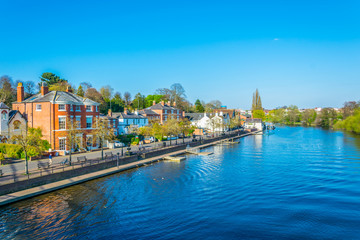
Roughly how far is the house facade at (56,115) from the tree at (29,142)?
1900 millimetres

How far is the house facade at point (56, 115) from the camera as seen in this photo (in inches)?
1591

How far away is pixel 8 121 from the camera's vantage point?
3978 centimetres

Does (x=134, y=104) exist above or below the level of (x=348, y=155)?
above

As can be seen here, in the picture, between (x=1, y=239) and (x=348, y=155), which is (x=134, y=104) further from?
(x=1, y=239)

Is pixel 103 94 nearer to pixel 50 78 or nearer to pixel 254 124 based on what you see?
→ pixel 50 78

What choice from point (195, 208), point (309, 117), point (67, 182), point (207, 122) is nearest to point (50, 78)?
point (207, 122)

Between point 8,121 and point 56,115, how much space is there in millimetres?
7004

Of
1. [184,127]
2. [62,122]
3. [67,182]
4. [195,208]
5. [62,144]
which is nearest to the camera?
[195,208]

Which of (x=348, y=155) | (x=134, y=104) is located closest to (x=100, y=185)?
(x=348, y=155)

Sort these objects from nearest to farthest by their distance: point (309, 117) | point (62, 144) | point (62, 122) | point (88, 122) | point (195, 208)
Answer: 1. point (195, 208)
2. point (62, 144)
3. point (62, 122)
4. point (88, 122)
5. point (309, 117)

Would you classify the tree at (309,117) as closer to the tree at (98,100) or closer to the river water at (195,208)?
the tree at (98,100)

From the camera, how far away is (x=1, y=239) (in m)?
17.0

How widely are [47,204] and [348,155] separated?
173 ft

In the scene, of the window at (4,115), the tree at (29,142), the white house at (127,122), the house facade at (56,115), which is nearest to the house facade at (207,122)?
the white house at (127,122)
